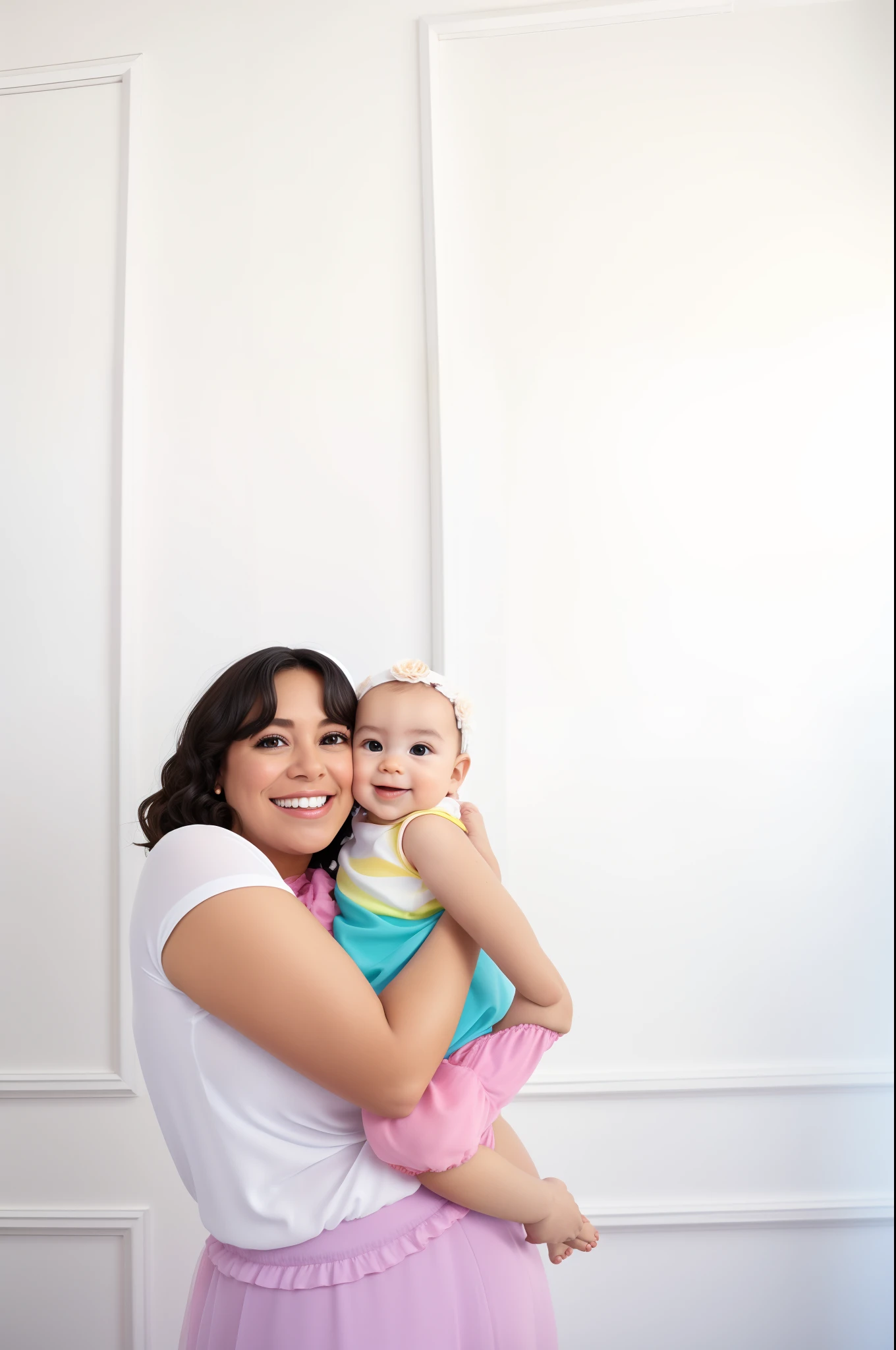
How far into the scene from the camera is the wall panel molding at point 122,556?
211 cm

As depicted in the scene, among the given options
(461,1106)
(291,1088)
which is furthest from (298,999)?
(461,1106)

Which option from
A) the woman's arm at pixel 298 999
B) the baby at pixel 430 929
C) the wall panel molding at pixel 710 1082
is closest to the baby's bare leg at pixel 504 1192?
the baby at pixel 430 929

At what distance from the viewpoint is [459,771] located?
144 cm

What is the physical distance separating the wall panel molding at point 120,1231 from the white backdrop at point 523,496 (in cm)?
4

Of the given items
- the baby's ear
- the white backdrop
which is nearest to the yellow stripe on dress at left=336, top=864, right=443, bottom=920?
the baby's ear

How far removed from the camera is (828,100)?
2.20 m

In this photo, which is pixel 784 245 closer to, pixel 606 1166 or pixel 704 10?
pixel 704 10

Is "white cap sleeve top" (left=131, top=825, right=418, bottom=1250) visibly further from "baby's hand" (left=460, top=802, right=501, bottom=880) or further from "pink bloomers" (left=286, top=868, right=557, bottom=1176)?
"baby's hand" (left=460, top=802, right=501, bottom=880)

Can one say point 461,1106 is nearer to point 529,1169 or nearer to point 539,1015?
point 539,1015

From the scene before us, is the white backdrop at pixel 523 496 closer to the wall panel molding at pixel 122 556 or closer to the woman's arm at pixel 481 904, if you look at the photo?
the wall panel molding at pixel 122 556

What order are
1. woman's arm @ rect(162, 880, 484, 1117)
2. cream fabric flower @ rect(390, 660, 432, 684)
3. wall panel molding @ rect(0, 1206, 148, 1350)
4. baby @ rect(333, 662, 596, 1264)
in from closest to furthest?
woman's arm @ rect(162, 880, 484, 1117) < baby @ rect(333, 662, 596, 1264) < cream fabric flower @ rect(390, 660, 432, 684) < wall panel molding @ rect(0, 1206, 148, 1350)

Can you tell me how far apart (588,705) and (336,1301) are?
1.40 m

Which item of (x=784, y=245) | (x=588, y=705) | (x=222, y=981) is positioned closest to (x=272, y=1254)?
(x=222, y=981)

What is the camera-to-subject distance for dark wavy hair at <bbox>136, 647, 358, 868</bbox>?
1267 millimetres
